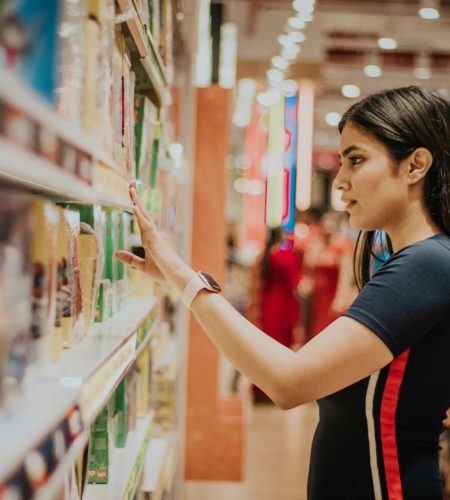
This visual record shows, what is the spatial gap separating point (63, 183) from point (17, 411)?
235 millimetres

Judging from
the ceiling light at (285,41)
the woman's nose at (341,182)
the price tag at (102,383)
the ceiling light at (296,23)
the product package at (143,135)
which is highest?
the ceiling light at (296,23)

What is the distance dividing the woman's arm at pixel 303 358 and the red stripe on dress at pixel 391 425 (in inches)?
3.4

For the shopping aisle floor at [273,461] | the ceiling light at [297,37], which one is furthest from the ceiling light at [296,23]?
the shopping aisle floor at [273,461]

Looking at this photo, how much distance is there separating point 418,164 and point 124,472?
37.4 inches

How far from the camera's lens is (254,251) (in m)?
12.4

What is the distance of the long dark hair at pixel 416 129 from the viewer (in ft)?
4.94

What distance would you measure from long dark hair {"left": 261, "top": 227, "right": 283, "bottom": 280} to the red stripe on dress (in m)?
6.04

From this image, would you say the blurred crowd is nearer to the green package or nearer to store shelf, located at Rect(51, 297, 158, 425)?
the green package

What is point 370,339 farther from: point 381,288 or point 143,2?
point 143,2

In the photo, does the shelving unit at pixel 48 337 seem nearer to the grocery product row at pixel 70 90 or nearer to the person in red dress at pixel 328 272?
the grocery product row at pixel 70 90

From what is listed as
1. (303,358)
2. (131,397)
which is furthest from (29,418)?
(131,397)

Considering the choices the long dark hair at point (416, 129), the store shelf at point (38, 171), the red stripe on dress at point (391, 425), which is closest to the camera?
the store shelf at point (38, 171)

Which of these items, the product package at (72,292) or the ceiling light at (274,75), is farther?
the ceiling light at (274,75)

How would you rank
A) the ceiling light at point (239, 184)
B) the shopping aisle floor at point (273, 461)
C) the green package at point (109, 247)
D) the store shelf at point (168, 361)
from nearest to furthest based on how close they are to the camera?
the green package at point (109, 247), the store shelf at point (168, 361), the shopping aisle floor at point (273, 461), the ceiling light at point (239, 184)
